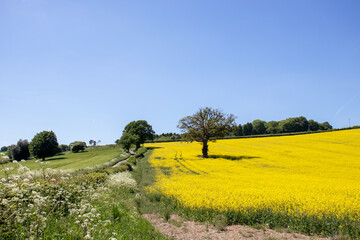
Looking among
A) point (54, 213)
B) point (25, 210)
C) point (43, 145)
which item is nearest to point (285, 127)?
point (43, 145)

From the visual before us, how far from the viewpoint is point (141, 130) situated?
80.0 m

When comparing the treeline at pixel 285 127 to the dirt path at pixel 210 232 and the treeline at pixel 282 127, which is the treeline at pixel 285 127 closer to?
the treeline at pixel 282 127

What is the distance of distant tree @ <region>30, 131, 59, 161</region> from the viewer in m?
65.1

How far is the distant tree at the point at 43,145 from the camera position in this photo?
65125mm

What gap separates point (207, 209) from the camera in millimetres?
10039

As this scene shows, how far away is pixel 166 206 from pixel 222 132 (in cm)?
2951

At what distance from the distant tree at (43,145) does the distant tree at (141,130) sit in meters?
26.0

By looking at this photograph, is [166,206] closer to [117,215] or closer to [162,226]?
[162,226]

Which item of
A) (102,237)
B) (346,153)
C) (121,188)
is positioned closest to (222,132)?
(346,153)

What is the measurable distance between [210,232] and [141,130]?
73.6m

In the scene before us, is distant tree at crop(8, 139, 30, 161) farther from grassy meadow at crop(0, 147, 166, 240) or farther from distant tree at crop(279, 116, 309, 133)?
distant tree at crop(279, 116, 309, 133)

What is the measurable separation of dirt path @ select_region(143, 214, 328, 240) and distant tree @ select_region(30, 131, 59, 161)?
71484mm

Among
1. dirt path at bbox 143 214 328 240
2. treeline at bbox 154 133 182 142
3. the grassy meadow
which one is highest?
treeline at bbox 154 133 182 142

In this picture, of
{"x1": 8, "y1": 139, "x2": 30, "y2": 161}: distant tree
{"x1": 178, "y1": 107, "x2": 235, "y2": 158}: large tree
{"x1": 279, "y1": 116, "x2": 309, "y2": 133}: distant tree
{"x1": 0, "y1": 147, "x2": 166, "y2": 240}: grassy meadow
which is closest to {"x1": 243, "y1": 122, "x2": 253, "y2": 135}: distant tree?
{"x1": 279, "y1": 116, "x2": 309, "y2": 133}: distant tree
